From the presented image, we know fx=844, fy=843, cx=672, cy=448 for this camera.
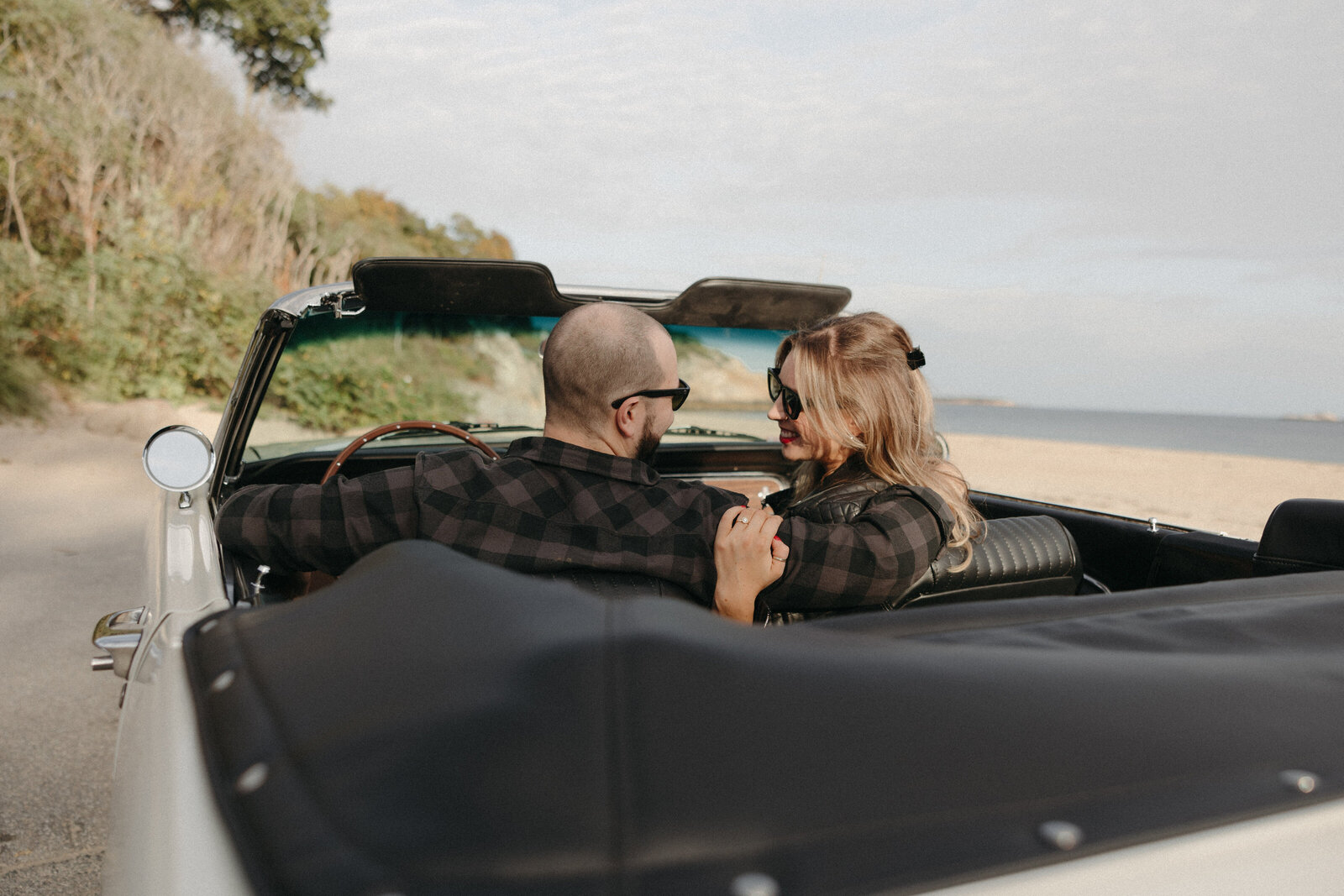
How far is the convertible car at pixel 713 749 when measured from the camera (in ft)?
1.95

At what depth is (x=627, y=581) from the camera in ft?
5.66

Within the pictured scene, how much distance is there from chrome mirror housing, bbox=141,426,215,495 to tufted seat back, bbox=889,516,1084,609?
160cm

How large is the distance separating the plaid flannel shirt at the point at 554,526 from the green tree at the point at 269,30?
19519 mm

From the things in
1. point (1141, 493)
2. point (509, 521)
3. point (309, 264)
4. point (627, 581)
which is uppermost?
point (309, 264)

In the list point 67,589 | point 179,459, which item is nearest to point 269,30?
point 67,589

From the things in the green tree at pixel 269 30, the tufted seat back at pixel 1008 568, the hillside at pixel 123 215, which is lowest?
the tufted seat back at pixel 1008 568

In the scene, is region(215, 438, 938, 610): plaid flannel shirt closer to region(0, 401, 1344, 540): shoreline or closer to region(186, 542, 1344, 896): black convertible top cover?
region(186, 542, 1344, 896): black convertible top cover

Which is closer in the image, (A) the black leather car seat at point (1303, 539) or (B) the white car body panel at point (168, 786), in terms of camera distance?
(B) the white car body panel at point (168, 786)

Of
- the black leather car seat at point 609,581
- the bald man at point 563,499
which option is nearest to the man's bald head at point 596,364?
the bald man at point 563,499

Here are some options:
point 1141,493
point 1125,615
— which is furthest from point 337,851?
point 1141,493

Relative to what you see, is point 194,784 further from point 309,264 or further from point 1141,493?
point 1141,493

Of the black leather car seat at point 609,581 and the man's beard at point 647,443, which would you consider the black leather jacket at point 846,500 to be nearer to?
the black leather car seat at point 609,581

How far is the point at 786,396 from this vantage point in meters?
2.21

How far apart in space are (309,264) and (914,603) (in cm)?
1518
